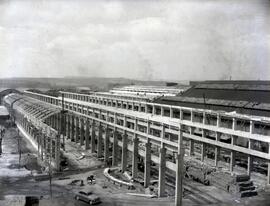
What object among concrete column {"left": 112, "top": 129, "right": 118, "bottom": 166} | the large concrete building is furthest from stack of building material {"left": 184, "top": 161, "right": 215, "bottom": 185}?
concrete column {"left": 112, "top": 129, "right": 118, "bottom": 166}

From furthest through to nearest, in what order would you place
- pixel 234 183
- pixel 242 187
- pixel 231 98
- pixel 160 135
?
pixel 231 98
pixel 160 135
pixel 234 183
pixel 242 187

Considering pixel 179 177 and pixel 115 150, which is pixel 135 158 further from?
pixel 179 177

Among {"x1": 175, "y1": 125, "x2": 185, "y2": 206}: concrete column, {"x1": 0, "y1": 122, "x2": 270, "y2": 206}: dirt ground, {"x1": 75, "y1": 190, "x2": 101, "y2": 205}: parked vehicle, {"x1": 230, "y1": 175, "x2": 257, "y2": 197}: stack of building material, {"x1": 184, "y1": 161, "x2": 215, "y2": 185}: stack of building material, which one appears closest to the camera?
{"x1": 75, "y1": 190, "x2": 101, "y2": 205}: parked vehicle

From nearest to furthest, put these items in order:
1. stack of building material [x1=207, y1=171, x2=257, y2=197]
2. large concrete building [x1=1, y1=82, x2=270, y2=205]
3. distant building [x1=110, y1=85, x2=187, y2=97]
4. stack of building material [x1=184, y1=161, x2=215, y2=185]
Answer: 1. stack of building material [x1=207, y1=171, x2=257, y2=197]
2. large concrete building [x1=1, y1=82, x2=270, y2=205]
3. stack of building material [x1=184, y1=161, x2=215, y2=185]
4. distant building [x1=110, y1=85, x2=187, y2=97]

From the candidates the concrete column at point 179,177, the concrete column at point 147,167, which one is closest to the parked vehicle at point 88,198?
the concrete column at point 179,177

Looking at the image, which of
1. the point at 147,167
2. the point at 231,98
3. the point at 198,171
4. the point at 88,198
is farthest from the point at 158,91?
the point at 88,198

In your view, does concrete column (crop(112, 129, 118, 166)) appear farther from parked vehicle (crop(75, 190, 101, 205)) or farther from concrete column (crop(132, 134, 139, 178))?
parked vehicle (crop(75, 190, 101, 205))

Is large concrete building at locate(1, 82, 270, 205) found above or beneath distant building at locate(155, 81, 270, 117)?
beneath

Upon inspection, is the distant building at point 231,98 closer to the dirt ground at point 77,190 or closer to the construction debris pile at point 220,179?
the construction debris pile at point 220,179

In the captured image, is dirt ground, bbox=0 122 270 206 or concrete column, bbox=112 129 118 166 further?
concrete column, bbox=112 129 118 166

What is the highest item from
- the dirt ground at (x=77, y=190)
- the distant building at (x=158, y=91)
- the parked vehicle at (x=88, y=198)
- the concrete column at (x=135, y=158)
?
the distant building at (x=158, y=91)

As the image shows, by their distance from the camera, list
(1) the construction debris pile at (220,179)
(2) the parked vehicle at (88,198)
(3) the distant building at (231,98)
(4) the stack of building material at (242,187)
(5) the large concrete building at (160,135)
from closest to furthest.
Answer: (2) the parked vehicle at (88,198)
(4) the stack of building material at (242,187)
(1) the construction debris pile at (220,179)
(5) the large concrete building at (160,135)
(3) the distant building at (231,98)
